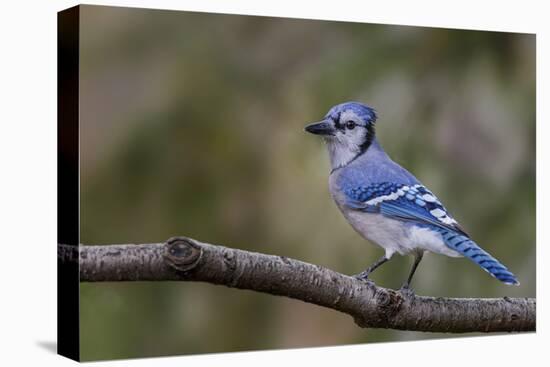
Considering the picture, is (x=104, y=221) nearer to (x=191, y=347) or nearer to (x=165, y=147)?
(x=165, y=147)

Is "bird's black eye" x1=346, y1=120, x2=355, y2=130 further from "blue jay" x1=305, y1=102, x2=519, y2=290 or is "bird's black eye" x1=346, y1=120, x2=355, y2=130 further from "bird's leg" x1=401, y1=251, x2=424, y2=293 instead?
"bird's leg" x1=401, y1=251, x2=424, y2=293

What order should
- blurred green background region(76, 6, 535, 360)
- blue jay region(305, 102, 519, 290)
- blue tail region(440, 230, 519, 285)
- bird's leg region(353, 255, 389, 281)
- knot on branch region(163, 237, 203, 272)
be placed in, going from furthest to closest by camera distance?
bird's leg region(353, 255, 389, 281) < blue jay region(305, 102, 519, 290) < blue tail region(440, 230, 519, 285) < blurred green background region(76, 6, 535, 360) < knot on branch region(163, 237, 203, 272)

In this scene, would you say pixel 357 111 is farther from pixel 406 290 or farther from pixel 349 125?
pixel 406 290

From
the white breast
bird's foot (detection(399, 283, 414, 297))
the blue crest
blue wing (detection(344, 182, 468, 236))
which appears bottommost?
bird's foot (detection(399, 283, 414, 297))

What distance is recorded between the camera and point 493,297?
7031 millimetres

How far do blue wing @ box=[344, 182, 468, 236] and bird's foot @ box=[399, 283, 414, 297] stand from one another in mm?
463

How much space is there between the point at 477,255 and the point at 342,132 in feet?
3.88

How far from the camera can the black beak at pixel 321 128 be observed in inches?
258

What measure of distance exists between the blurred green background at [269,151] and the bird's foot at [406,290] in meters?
0.08

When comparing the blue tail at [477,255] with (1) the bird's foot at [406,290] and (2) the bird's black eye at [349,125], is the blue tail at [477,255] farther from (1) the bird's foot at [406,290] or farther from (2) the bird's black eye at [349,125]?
(2) the bird's black eye at [349,125]

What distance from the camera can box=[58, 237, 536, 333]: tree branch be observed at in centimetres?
499

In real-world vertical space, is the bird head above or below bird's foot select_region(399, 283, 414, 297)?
above

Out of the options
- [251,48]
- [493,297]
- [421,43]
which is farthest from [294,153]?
[493,297]

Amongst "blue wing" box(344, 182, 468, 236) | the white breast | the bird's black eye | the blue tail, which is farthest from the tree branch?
the bird's black eye
